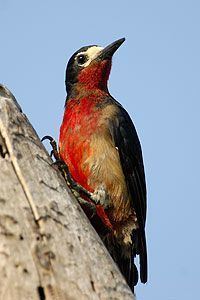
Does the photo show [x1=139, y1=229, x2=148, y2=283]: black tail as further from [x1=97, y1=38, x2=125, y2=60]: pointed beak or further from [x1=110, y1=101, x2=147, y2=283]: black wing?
[x1=97, y1=38, x2=125, y2=60]: pointed beak

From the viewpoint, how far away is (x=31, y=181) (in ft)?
13.6

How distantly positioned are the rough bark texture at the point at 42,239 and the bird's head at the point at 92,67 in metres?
3.61

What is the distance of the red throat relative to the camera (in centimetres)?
799

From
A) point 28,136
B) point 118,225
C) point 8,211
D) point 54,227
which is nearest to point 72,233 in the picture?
point 54,227

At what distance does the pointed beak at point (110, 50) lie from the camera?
26.3 ft

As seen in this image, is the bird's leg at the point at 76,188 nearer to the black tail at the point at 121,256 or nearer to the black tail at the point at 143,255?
the black tail at the point at 121,256

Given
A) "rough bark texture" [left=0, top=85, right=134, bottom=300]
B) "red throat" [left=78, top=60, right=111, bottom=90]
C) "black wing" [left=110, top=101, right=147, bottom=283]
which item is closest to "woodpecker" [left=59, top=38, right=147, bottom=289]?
"black wing" [left=110, top=101, right=147, bottom=283]

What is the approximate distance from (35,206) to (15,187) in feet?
0.60

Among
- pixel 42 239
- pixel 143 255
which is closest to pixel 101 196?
pixel 143 255

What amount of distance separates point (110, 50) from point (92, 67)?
0.32m

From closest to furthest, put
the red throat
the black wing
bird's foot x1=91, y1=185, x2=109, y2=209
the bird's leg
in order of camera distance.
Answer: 1. the bird's leg
2. bird's foot x1=91, y1=185, x2=109, y2=209
3. the black wing
4. the red throat

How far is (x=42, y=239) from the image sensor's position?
12.6 feet

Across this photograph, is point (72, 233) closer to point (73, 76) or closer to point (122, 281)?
point (122, 281)

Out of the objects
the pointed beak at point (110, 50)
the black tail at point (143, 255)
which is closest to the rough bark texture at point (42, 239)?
the black tail at point (143, 255)
